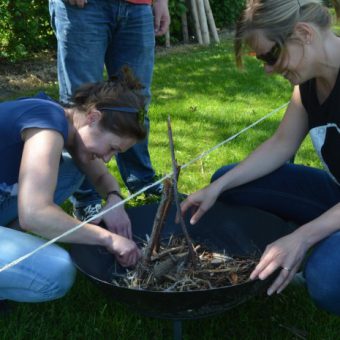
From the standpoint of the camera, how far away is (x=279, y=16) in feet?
5.93

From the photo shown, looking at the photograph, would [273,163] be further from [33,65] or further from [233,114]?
[33,65]

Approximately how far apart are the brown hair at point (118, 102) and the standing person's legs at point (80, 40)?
652 millimetres

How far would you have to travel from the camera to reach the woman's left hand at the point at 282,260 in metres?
1.70

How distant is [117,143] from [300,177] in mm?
791

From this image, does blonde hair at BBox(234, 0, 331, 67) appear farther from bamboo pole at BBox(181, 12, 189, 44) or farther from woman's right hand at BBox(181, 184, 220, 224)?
bamboo pole at BBox(181, 12, 189, 44)

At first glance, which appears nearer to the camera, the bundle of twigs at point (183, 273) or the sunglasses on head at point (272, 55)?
the sunglasses on head at point (272, 55)

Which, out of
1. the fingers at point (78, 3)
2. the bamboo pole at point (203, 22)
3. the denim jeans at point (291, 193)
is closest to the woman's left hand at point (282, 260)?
the denim jeans at point (291, 193)

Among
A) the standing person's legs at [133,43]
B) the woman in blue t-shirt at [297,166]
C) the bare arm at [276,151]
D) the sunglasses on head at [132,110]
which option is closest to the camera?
the woman in blue t-shirt at [297,166]

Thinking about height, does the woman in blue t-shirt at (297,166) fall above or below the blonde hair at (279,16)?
below

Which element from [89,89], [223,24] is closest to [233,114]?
[89,89]

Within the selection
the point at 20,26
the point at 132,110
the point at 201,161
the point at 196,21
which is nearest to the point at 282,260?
the point at 132,110

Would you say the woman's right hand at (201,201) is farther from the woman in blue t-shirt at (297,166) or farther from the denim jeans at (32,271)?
the denim jeans at (32,271)

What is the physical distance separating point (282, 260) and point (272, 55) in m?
0.66

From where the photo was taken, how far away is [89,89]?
6.90ft
